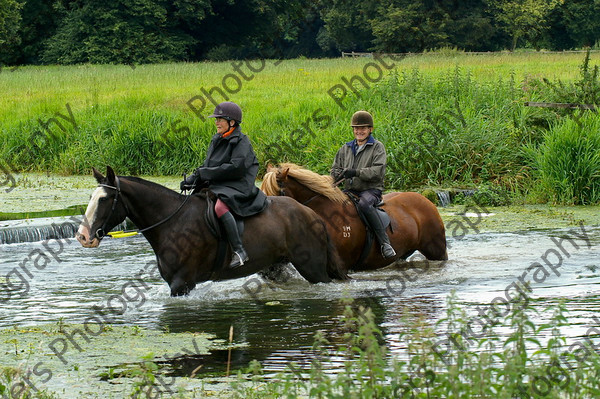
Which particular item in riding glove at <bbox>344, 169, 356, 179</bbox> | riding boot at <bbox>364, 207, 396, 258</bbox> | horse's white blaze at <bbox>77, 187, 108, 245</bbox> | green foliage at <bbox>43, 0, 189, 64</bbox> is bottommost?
green foliage at <bbox>43, 0, 189, 64</bbox>

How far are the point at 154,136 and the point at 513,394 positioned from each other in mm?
16183

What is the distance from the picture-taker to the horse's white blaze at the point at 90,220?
8.16m

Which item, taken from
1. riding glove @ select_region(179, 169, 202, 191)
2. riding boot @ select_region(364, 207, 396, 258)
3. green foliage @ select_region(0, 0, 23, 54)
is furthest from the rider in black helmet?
green foliage @ select_region(0, 0, 23, 54)

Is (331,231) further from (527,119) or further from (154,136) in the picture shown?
(154,136)

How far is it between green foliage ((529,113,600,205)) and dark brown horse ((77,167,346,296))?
7.33 metres

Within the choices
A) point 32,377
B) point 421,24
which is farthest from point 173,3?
point 32,377

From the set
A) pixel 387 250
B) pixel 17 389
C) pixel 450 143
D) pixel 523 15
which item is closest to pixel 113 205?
pixel 17 389

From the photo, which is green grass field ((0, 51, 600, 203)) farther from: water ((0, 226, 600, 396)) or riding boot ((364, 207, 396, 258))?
riding boot ((364, 207, 396, 258))

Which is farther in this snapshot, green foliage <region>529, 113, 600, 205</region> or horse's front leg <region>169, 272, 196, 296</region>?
green foliage <region>529, 113, 600, 205</region>

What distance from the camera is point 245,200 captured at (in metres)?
9.09

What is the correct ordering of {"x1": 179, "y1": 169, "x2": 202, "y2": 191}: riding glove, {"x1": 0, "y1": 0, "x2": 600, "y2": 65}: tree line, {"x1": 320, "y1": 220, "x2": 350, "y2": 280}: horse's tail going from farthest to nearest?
1. {"x1": 0, "y1": 0, "x2": 600, "y2": 65}: tree line
2. {"x1": 320, "y1": 220, "x2": 350, "y2": 280}: horse's tail
3. {"x1": 179, "y1": 169, "x2": 202, "y2": 191}: riding glove

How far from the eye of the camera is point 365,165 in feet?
33.3

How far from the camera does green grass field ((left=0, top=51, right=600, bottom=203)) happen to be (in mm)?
17016

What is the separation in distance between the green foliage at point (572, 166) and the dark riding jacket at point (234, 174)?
8.08 m
